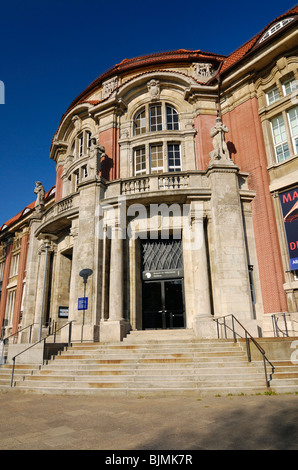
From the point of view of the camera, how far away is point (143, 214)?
15508 mm

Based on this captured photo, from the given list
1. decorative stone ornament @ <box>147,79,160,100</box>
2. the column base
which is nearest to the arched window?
decorative stone ornament @ <box>147,79,160,100</box>

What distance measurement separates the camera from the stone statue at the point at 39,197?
75.5 ft

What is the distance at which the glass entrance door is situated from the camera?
15.0m

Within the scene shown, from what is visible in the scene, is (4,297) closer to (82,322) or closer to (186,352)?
(82,322)

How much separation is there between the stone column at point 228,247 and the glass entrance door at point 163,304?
2.14 metres

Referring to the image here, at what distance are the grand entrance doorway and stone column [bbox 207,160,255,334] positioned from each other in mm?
2047

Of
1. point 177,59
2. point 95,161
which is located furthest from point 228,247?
point 177,59

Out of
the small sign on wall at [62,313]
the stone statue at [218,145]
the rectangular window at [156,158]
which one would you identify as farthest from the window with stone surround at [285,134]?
the small sign on wall at [62,313]

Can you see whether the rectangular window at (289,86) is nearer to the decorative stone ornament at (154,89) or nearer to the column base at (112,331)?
the decorative stone ornament at (154,89)

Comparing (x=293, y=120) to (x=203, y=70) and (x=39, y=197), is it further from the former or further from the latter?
(x=39, y=197)

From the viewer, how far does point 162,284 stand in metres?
15.4

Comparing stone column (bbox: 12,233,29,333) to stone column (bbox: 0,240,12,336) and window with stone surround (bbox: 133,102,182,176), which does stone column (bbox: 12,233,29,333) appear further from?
window with stone surround (bbox: 133,102,182,176)
